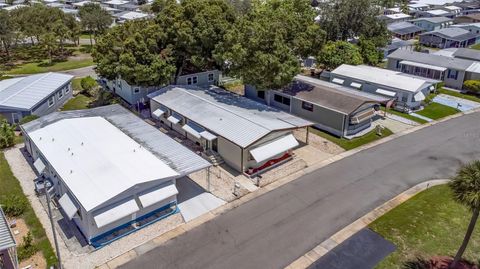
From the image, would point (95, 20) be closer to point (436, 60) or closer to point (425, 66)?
point (425, 66)

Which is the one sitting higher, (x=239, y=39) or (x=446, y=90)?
(x=239, y=39)

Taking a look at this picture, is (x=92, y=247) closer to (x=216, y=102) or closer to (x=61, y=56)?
(x=216, y=102)

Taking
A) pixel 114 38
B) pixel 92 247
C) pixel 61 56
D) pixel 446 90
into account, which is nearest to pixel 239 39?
pixel 114 38

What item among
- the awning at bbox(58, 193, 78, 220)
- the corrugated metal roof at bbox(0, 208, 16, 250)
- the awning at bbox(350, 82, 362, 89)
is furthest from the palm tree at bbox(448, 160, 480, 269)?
the awning at bbox(350, 82, 362, 89)

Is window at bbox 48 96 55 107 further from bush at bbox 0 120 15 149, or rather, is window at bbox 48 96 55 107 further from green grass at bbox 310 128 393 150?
green grass at bbox 310 128 393 150

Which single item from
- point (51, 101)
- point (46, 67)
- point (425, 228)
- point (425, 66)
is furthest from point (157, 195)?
point (46, 67)
